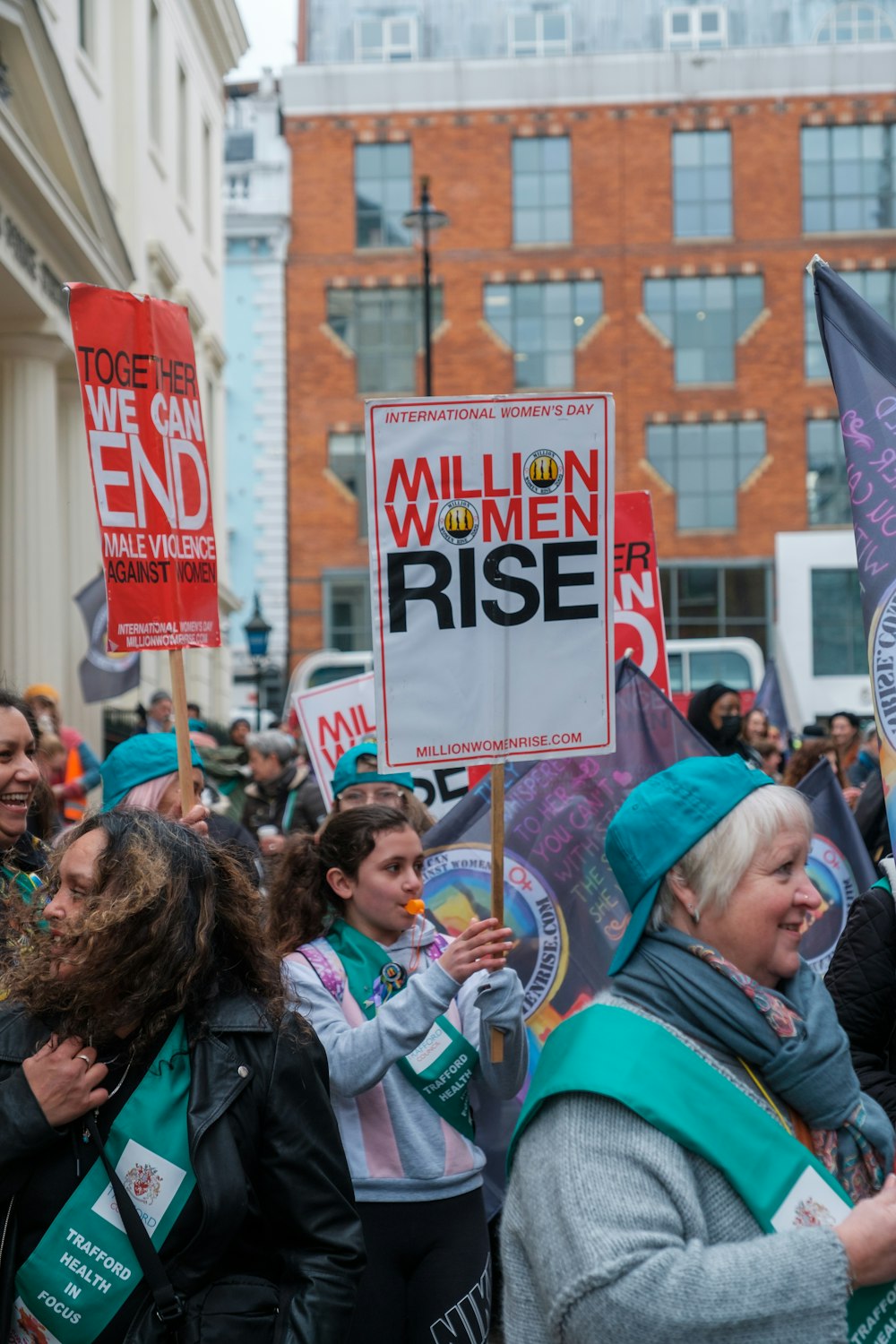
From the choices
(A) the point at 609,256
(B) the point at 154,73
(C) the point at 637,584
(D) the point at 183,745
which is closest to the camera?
(D) the point at 183,745

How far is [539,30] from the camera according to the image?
42.8 m

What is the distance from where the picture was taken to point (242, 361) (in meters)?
48.2

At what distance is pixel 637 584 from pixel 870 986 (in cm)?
385

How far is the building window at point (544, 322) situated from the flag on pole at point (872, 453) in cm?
3714

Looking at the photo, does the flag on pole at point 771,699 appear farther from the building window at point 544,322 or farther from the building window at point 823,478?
the building window at point 544,322

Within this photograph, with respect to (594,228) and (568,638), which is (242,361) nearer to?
(594,228)

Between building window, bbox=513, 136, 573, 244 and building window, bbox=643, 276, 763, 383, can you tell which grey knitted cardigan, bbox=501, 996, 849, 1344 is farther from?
building window, bbox=513, 136, 573, 244

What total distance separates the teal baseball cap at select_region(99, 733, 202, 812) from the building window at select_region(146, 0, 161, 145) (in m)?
21.9

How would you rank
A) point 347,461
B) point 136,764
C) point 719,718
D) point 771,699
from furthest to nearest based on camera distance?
1. point 347,461
2. point 771,699
3. point 719,718
4. point 136,764

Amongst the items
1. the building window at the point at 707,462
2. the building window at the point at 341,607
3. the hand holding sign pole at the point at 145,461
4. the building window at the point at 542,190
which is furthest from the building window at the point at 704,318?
the hand holding sign pole at the point at 145,461

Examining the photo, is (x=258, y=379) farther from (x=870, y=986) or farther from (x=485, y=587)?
(x=870, y=986)

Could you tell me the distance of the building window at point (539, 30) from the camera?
42656 millimetres

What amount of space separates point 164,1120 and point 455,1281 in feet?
5.06

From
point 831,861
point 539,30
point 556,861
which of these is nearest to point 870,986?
point 556,861
